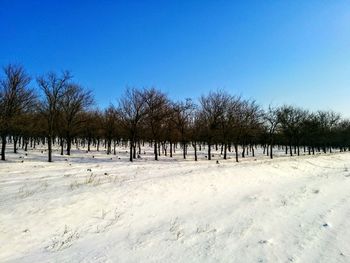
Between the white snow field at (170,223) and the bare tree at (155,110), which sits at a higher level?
the bare tree at (155,110)

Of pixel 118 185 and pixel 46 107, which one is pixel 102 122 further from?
pixel 118 185

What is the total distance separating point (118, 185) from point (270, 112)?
53.7 m

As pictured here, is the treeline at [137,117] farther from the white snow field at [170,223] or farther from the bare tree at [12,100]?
the white snow field at [170,223]

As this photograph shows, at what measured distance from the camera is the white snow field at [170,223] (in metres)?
8.77

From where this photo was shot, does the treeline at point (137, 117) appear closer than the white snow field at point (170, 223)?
No

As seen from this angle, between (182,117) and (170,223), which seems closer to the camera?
(170,223)

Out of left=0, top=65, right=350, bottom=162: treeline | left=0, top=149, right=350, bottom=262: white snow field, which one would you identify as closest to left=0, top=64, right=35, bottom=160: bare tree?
left=0, top=65, right=350, bottom=162: treeline

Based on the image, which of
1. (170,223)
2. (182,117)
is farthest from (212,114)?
(170,223)

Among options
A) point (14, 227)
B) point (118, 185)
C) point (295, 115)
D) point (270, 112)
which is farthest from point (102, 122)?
point (14, 227)

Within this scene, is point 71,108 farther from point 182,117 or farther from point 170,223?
point 170,223

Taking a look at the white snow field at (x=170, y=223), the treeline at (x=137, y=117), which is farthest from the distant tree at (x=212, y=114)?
the white snow field at (x=170, y=223)

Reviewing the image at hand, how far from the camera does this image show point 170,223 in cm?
1153

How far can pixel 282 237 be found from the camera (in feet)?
33.3

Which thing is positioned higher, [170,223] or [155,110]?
[155,110]
